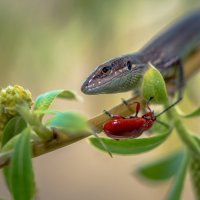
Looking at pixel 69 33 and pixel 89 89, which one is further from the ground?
pixel 69 33

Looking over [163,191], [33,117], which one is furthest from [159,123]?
[163,191]

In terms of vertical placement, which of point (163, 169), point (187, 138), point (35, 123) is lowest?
point (163, 169)

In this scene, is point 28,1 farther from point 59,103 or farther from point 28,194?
point 59,103

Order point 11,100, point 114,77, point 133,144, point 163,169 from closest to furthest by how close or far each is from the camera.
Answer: point 11,100 → point 133,144 → point 163,169 → point 114,77

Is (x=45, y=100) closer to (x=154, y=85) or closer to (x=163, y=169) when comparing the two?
(x=154, y=85)

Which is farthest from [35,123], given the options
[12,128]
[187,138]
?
[187,138]

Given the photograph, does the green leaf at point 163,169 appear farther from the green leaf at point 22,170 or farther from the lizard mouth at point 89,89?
the green leaf at point 22,170

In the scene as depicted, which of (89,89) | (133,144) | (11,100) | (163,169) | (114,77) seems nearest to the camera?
(11,100)
